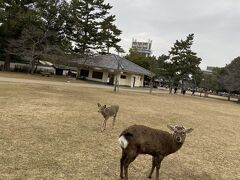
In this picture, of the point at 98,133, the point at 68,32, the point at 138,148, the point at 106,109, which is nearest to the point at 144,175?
the point at 138,148

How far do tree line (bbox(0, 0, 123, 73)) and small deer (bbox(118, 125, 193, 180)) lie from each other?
1773 inches

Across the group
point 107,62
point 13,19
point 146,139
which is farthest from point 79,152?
point 107,62

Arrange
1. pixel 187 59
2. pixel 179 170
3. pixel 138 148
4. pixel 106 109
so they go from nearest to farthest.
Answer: pixel 138 148
pixel 179 170
pixel 106 109
pixel 187 59

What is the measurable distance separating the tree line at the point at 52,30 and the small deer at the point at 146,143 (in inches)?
1773

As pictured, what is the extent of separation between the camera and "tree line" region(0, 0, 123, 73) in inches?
1999

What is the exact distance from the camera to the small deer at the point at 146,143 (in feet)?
24.0

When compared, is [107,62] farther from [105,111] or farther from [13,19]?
[105,111]

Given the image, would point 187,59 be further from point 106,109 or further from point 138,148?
point 138,148

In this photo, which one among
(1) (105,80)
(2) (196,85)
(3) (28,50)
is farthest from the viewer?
(2) (196,85)

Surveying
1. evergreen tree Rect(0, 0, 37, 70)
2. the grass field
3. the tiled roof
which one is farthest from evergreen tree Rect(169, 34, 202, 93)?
the grass field

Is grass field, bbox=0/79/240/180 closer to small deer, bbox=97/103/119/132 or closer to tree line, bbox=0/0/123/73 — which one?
small deer, bbox=97/103/119/132

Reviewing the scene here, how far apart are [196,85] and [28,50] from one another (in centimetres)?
7536

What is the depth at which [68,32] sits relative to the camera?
5697cm

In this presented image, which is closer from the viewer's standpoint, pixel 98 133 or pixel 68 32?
pixel 98 133
